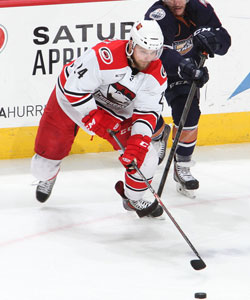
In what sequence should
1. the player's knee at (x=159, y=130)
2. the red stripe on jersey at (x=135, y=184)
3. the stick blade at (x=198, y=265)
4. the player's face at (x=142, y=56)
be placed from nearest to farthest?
the stick blade at (x=198, y=265), the player's face at (x=142, y=56), the red stripe on jersey at (x=135, y=184), the player's knee at (x=159, y=130)

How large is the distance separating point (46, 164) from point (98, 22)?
3.62ft

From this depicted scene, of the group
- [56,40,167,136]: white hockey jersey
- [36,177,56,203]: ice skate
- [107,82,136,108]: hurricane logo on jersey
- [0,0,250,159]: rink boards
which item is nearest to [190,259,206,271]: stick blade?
[56,40,167,136]: white hockey jersey

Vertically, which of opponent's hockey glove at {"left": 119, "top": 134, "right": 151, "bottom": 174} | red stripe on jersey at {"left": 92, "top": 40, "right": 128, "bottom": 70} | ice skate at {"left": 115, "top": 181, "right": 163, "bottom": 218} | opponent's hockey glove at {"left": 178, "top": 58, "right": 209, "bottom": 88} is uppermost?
red stripe on jersey at {"left": 92, "top": 40, "right": 128, "bottom": 70}

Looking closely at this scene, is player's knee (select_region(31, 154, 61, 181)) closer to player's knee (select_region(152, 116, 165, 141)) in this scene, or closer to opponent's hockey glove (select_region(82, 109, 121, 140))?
opponent's hockey glove (select_region(82, 109, 121, 140))

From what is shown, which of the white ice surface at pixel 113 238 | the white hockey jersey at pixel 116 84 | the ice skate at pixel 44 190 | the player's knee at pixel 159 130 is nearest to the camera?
the white ice surface at pixel 113 238

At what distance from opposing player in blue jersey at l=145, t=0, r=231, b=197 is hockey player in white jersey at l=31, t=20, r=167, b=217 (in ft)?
1.07

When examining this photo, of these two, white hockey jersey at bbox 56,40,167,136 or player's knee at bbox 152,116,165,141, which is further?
player's knee at bbox 152,116,165,141

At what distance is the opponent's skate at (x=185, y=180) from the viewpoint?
14.0 ft

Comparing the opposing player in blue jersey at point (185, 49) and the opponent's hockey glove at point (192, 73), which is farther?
the opposing player in blue jersey at point (185, 49)

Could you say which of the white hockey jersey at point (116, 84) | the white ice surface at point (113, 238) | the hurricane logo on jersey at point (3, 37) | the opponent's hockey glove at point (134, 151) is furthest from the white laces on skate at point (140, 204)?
the hurricane logo on jersey at point (3, 37)

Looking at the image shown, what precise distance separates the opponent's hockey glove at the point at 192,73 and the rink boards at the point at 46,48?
36.7 inches

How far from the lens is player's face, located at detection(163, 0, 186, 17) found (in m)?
4.00

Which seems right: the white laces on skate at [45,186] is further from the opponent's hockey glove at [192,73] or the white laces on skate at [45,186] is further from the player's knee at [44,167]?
the opponent's hockey glove at [192,73]

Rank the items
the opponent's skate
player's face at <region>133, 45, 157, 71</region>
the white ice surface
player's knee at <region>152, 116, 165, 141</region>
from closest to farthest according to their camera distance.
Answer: the white ice surface < player's face at <region>133, 45, 157, 71</region> < the opponent's skate < player's knee at <region>152, 116, 165, 141</region>
